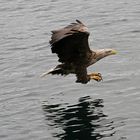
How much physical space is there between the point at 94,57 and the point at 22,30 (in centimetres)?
680

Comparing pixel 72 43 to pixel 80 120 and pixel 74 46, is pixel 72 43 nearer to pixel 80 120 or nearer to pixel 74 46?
pixel 74 46

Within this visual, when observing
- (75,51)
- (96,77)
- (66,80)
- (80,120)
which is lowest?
(80,120)

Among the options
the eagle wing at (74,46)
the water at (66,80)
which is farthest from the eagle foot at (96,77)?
the water at (66,80)

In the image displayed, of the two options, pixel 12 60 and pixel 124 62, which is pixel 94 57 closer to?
pixel 124 62

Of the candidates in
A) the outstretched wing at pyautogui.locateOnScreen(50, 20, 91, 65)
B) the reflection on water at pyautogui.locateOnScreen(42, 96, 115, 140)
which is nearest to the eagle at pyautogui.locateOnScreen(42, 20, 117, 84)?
the outstretched wing at pyautogui.locateOnScreen(50, 20, 91, 65)

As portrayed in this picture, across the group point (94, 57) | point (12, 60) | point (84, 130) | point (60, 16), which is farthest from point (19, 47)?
point (84, 130)

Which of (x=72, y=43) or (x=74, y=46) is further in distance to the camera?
(x=74, y=46)

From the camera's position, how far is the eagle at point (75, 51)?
15609 mm

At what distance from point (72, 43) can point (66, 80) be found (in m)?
2.87

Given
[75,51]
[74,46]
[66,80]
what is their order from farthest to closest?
[66,80]
[75,51]
[74,46]

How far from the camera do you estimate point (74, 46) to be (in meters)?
16.3

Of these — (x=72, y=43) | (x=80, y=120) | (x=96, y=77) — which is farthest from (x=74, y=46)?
(x=80, y=120)

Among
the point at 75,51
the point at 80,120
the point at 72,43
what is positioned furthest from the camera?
A: the point at 75,51

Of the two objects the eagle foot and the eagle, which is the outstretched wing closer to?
the eagle
